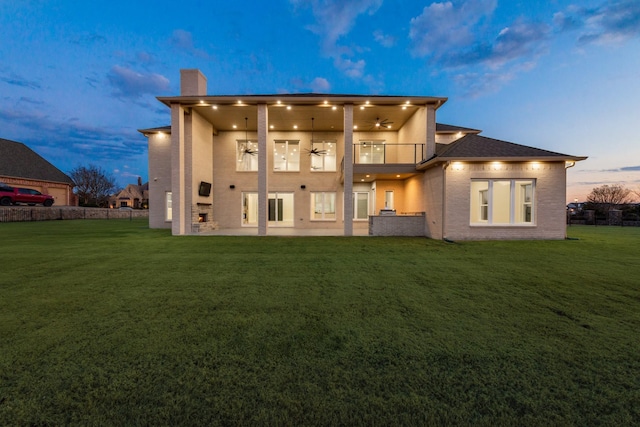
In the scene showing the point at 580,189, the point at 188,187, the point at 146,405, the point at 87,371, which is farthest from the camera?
the point at 580,189

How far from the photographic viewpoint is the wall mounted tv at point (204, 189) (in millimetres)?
14172

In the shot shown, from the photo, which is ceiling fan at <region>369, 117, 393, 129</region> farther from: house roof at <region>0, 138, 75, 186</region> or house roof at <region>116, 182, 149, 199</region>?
house roof at <region>116, 182, 149, 199</region>

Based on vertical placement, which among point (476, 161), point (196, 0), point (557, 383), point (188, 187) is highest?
point (196, 0)

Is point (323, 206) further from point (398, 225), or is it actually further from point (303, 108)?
point (303, 108)

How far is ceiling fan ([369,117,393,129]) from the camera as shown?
579 inches

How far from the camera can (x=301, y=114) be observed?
13.6m

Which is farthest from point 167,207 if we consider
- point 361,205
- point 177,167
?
point 361,205

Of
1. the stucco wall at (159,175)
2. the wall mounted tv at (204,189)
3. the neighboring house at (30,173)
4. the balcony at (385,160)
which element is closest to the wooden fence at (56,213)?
the neighboring house at (30,173)

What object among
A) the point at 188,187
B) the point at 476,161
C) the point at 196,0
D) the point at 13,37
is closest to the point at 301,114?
the point at 188,187

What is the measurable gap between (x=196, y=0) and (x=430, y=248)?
38.8 m

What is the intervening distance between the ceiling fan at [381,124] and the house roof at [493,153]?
4.30 metres

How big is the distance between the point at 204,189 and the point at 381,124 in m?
10.8

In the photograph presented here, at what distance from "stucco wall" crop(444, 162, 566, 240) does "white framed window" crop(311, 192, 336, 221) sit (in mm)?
7082

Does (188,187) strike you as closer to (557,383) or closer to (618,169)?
(557,383)
